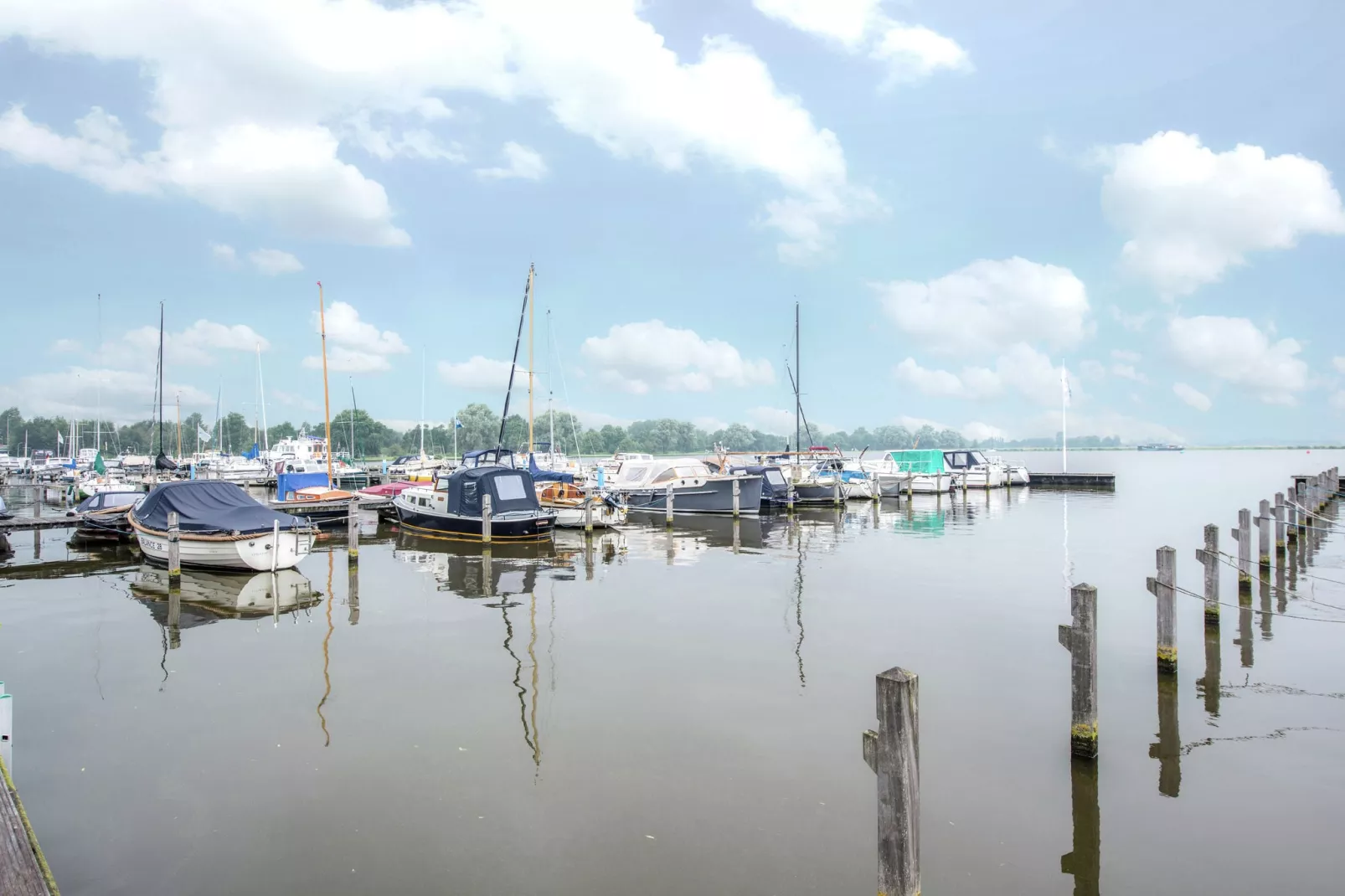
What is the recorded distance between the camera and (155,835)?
6.65 meters

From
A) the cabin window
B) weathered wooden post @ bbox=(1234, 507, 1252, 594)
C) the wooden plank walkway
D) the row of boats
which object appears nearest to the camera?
the wooden plank walkway

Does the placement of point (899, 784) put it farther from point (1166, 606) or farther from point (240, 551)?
point (240, 551)

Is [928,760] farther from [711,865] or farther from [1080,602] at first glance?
[711,865]

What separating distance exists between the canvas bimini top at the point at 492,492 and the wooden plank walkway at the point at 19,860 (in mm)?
19635

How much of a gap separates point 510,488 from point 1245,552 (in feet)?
66.7

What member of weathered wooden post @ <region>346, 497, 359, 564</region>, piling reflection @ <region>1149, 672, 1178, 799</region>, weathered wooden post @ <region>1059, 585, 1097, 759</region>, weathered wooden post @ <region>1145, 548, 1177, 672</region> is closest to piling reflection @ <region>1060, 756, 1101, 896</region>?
weathered wooden post @ <region>1059, 585, 1097, 759</region>

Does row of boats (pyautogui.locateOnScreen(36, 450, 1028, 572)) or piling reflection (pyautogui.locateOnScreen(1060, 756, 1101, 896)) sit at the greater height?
row of boats (pyautogui.locateOnScreen(36, 450, 1028, 572))

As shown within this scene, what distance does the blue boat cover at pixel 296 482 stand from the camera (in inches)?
1361

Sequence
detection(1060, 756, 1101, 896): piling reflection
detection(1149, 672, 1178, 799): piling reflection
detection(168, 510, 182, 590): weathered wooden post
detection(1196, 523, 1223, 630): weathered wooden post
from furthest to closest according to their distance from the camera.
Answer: detection(168, 510, 182, 590): weathered wooden post < detection(1196, 523, 1223, 630): weathered wooden post < detection(1149, 672, 1178, 799): piling reflection < detection(1060, 756, 1101, 896): piling reflection

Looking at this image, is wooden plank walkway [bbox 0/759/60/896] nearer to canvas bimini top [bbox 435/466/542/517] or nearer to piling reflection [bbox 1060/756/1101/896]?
piling reflection [bbox 1060/756/1101/896]

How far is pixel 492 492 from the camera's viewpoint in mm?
25109

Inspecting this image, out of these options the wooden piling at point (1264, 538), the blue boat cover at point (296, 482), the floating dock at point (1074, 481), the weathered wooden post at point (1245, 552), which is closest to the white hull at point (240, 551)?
the blue boat cover at point (296, 482)

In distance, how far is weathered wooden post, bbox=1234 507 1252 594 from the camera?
48.3 feet

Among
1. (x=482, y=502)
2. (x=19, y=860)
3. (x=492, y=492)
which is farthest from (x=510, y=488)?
(x=19, y=860)
